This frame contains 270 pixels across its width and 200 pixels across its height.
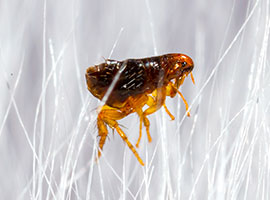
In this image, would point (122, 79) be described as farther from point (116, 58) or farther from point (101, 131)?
point (116, 58)

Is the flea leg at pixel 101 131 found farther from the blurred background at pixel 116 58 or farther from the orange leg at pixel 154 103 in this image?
the blurred background at pixel 116 58

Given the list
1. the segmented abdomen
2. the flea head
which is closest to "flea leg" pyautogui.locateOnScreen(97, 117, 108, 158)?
the segmented abdomen

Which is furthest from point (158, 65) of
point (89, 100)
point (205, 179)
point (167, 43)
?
point (167, 43)

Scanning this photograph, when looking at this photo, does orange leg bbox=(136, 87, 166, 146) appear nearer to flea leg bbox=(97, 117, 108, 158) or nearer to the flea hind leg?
the flea hind leg

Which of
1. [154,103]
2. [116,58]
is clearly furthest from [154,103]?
[116,58]

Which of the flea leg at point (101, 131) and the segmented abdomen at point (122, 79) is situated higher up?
the segmented abdomen at point (122, 79)

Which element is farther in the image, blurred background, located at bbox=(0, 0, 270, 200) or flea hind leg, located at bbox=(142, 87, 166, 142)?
blurred background, located at bbox=(0, 0, 270, 200)

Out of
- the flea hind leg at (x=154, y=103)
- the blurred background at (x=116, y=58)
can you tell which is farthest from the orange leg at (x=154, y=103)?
the blurred background at (x=116, y=58)

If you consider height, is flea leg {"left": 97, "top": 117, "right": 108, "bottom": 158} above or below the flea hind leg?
below

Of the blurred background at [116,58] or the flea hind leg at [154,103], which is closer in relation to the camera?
the flea hind leg at [154,103]
